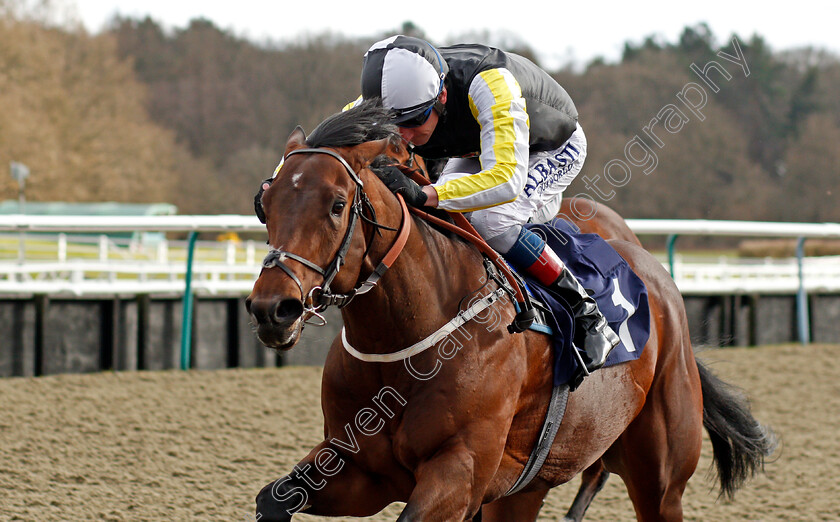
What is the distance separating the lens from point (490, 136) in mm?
2705

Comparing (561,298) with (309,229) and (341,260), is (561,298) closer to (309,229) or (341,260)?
(341,260)

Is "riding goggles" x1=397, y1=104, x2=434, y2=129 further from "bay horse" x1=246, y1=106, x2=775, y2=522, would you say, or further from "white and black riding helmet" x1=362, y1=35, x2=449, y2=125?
"bay horse" x1=246, y1=106, x2=775, y2=522

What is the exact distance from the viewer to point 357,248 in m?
2.28

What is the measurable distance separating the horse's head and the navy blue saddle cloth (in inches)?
34.7

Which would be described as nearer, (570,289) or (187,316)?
(570,289)

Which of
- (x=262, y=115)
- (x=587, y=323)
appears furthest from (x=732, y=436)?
(x=262, y=115)

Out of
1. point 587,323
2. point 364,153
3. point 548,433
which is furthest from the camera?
point 587,323

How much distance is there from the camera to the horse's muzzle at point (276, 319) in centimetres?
196

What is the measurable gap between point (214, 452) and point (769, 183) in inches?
1708

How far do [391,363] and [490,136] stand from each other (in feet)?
2.47

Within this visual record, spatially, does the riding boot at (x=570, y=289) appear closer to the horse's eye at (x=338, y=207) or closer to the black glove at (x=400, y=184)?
the black glove at (x=400, y=184)

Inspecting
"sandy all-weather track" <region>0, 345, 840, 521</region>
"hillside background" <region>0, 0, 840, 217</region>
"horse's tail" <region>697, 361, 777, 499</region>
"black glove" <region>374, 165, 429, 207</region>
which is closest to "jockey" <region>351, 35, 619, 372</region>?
"black glove" <region>374, 165, 429, 207</region>

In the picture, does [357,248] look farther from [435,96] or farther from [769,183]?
[769,183]

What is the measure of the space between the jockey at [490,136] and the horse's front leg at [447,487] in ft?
2.07
